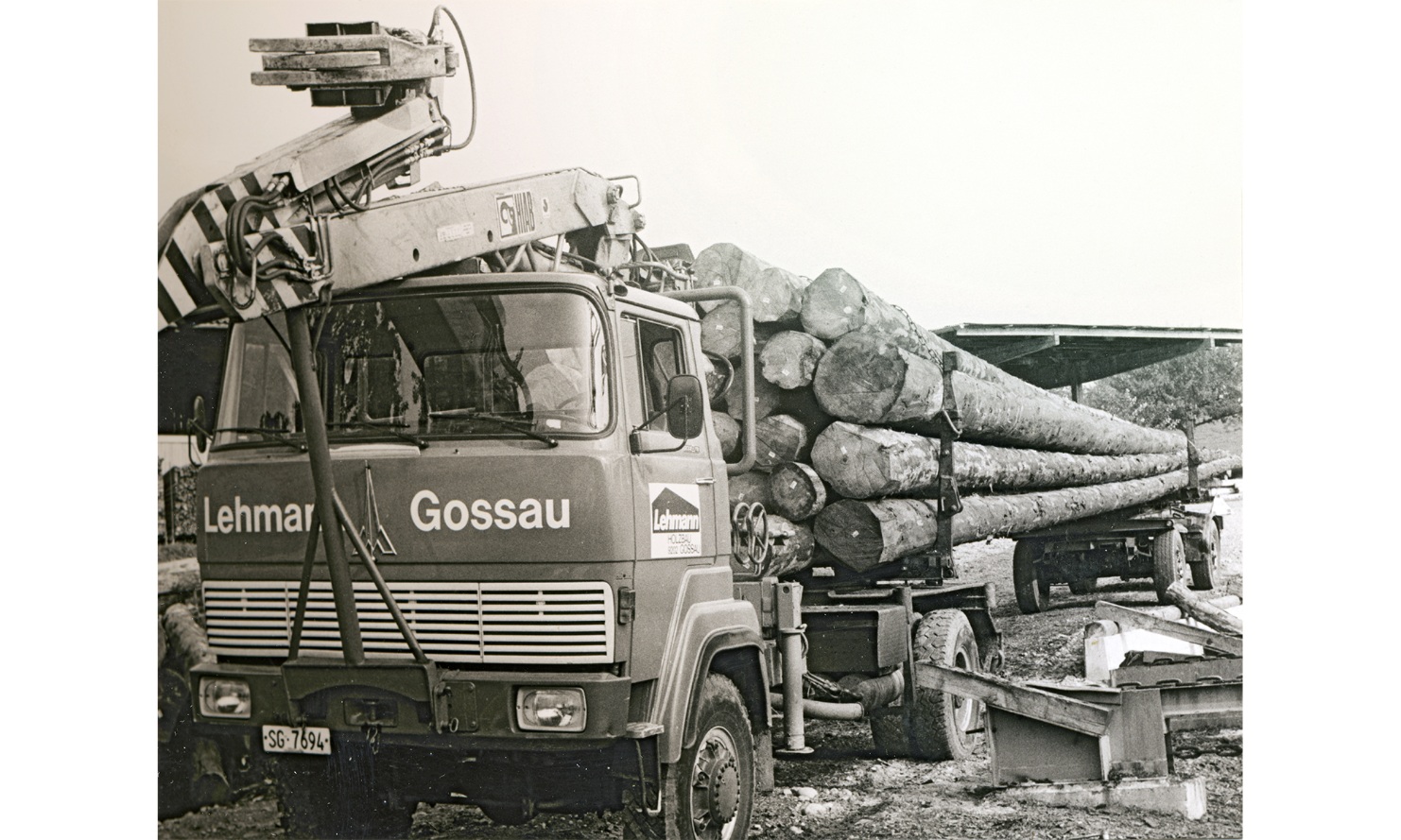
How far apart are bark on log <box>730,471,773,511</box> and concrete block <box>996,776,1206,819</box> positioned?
1.86 metres

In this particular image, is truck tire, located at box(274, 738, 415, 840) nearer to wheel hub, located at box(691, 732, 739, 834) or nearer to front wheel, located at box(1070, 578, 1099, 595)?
wheel hub, located at box(691, 732, 739, 834)

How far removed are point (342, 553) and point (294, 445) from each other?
51cm

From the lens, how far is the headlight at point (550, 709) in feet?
15.4

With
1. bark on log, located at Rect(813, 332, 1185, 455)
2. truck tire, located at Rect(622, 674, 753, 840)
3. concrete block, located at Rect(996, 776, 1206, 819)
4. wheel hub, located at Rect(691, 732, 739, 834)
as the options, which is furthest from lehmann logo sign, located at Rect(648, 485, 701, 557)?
concrete block, located at Rect(996, 776, 1206, 819)

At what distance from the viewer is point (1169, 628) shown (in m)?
6.52

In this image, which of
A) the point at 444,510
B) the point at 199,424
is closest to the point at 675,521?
the point at 444,510

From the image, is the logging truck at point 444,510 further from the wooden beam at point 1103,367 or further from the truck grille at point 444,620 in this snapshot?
the wooden beam at point 1103,367

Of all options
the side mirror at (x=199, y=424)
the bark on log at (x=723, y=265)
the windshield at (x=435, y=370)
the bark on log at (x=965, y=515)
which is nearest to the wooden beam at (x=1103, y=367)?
the bark on log at (x=965, y=515)

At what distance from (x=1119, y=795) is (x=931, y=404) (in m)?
2.10

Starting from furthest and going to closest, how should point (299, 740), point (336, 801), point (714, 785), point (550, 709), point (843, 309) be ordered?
point (843, 309) < point (336, 801) < point (714, 785) < point (299, 740) < point (550, 709)

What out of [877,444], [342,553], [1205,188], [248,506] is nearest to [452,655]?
[342,553]

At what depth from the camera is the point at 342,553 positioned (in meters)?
4.88

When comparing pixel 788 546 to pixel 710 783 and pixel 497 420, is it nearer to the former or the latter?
pixel 710 783

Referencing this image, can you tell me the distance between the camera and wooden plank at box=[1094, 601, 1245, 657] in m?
6.44
